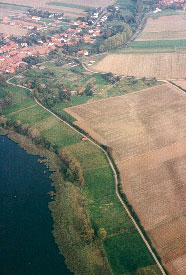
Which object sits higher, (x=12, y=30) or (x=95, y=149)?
(x=12, y=30)

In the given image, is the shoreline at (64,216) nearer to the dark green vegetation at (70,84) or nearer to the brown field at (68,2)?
the dark green vegetation at (70,84)

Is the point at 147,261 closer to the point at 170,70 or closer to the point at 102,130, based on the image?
the point at 102,130

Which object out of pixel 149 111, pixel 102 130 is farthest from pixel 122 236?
pixel 149 111

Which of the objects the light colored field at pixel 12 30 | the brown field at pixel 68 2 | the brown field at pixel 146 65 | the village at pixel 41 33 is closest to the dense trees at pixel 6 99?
the village at pixel 41 33

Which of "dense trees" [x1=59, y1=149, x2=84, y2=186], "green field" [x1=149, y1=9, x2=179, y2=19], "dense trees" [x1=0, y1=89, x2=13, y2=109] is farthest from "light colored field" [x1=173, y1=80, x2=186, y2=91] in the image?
"green field" [x1=149, y1=9, x2=179, y2=19]

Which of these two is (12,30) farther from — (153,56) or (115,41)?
(153,56)

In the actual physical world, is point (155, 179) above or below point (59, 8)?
below

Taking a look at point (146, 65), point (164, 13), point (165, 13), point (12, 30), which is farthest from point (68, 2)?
point (146, 65)

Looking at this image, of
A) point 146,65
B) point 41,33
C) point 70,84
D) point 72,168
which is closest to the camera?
point 72,168
